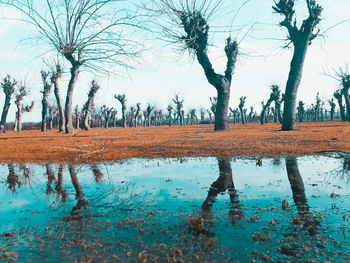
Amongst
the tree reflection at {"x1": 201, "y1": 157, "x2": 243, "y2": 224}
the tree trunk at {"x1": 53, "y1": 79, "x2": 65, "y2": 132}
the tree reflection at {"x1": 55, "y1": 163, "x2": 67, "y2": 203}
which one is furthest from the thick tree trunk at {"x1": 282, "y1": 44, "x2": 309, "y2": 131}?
the tree trunk at {"x1": 53, "y1": 79, "x2": 65, "y2": 132}

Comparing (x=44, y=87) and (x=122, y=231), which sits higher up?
(x=44, y=87)

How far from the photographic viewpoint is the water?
184cm

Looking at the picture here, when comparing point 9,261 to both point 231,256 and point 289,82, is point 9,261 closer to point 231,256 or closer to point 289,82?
point 231,256

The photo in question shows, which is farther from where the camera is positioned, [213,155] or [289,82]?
[289,82]

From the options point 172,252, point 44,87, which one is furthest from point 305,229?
point 44,87

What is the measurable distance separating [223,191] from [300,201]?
38.5 inches

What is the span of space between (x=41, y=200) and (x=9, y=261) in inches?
61.8

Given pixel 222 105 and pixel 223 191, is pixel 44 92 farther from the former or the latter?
pixel 223 191

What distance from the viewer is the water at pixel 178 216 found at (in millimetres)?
1843

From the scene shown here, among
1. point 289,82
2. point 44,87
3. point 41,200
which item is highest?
point 44,87

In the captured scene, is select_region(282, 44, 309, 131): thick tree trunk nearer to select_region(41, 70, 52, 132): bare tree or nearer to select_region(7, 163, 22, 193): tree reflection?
select_region(7, 163, 22, 193): tree reflection

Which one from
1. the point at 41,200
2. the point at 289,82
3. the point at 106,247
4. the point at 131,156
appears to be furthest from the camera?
the point at 289,82

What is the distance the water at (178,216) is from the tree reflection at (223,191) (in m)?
0.02

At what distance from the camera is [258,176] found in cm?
437
